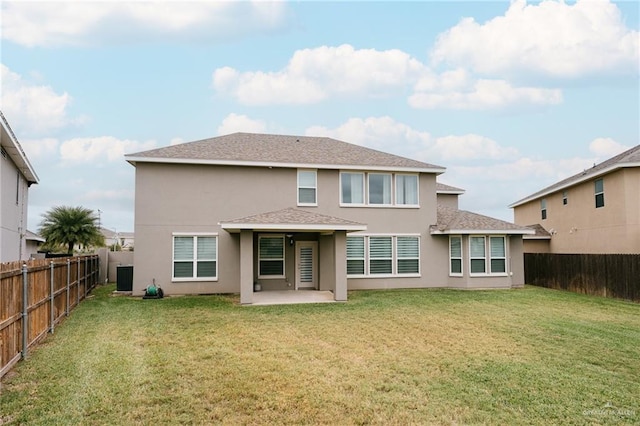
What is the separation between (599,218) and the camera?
2077 centimetres

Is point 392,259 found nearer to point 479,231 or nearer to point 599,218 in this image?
point 479,231

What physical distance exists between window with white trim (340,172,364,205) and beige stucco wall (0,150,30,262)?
12003 millimetres

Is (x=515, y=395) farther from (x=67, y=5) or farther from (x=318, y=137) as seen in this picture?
(x=318, y=137)

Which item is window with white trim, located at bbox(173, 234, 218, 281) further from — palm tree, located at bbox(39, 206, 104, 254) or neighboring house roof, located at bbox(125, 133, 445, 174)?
palm tree, located at bbox(39, 206, 104, 254)

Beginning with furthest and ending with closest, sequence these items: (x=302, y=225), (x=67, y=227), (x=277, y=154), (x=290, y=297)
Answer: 1. (x=67, y=227)
2. (x=277, y=154)
3. (x=290, y=297)
4. (x=302, y=225)

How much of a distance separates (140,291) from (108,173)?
26.8ft

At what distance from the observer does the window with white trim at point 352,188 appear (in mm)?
18266

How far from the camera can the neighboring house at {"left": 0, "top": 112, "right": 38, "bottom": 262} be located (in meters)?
13.3

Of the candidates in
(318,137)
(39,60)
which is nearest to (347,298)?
(318,137)

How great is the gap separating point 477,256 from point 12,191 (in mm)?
18629

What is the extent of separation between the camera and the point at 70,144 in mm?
23141

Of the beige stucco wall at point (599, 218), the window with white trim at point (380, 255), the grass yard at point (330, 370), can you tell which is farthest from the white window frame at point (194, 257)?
the beige stucco wall at point (599, 218)

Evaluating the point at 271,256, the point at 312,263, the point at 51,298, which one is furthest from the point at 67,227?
the point at 51,298

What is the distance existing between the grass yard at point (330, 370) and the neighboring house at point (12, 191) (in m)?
4.94
